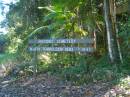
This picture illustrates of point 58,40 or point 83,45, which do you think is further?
point 58,40

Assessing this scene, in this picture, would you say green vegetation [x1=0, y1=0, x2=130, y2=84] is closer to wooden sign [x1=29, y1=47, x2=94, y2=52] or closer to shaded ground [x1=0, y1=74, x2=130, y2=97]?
wooden sign [x1=29, y1=47, x2=94, y2=52]

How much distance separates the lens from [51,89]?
36.1 ft

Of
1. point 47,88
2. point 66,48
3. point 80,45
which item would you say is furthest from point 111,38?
point 47,88

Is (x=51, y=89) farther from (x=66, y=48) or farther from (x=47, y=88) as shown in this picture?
(x=66, y=48)

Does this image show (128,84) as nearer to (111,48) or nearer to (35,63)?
(111,48)

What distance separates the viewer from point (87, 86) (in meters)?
10.7

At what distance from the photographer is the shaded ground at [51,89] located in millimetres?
9891

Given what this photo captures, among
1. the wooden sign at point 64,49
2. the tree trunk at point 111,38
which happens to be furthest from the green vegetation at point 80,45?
the wooden sign at point 64,49

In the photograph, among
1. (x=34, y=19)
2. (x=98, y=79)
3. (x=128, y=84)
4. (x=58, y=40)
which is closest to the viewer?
(x=128, y=84)

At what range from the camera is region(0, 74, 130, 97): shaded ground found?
32.4 ft

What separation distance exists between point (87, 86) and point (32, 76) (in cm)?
347

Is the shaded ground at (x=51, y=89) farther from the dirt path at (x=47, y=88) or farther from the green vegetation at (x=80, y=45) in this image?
the green vegetation at (x=80, y=45)

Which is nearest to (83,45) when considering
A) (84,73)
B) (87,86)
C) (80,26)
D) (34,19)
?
(84,73)

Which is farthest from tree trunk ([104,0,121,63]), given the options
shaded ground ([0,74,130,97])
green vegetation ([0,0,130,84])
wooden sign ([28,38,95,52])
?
shaded ground ([0,74,130,97])
